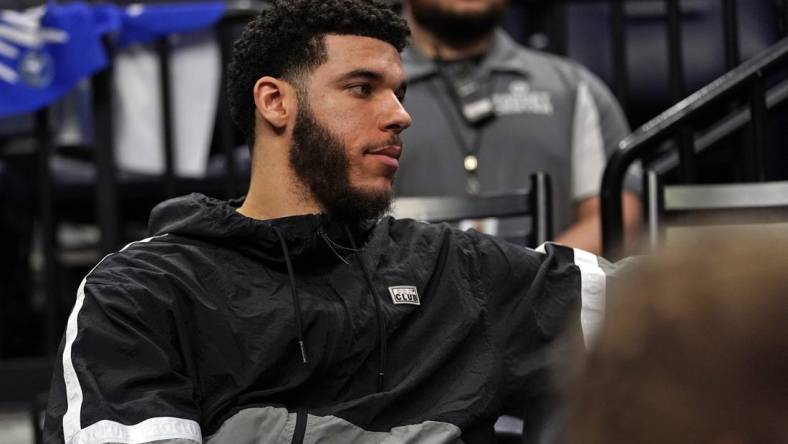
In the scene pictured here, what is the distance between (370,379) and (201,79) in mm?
2483

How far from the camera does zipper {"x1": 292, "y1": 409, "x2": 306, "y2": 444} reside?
7.37 ft

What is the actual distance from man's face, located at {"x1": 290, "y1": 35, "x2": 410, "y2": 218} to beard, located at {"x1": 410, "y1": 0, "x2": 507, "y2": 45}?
1837mm

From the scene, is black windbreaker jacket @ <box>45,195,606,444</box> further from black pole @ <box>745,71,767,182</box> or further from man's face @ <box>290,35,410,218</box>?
black pole @ <box>745,71,767,182</box>

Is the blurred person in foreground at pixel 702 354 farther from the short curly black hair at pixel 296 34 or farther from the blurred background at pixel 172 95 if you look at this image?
the blurred background at pixel 172 95

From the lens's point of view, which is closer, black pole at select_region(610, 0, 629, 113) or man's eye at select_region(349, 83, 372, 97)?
man's eye at select_region(349, 83, 372, 97)

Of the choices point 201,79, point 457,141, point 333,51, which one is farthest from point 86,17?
point 333,51

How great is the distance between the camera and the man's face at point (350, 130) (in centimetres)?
255

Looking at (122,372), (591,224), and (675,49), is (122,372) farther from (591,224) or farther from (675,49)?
(675,49)

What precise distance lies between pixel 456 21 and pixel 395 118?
1915 millimetres

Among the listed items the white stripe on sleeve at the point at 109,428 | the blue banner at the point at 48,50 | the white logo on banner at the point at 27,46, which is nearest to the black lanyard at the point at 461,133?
the blue banner at the point at 48,50

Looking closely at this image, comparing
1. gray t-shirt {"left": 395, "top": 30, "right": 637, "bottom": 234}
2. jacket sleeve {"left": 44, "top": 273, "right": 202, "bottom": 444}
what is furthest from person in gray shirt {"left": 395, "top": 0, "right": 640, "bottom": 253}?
jacket sleeve {"left": 44, "top": 273, "right": 202, "bottom": 444}

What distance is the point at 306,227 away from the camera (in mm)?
2516

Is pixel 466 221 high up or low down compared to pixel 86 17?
down

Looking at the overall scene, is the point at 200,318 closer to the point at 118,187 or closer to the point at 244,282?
the point at 244,282
